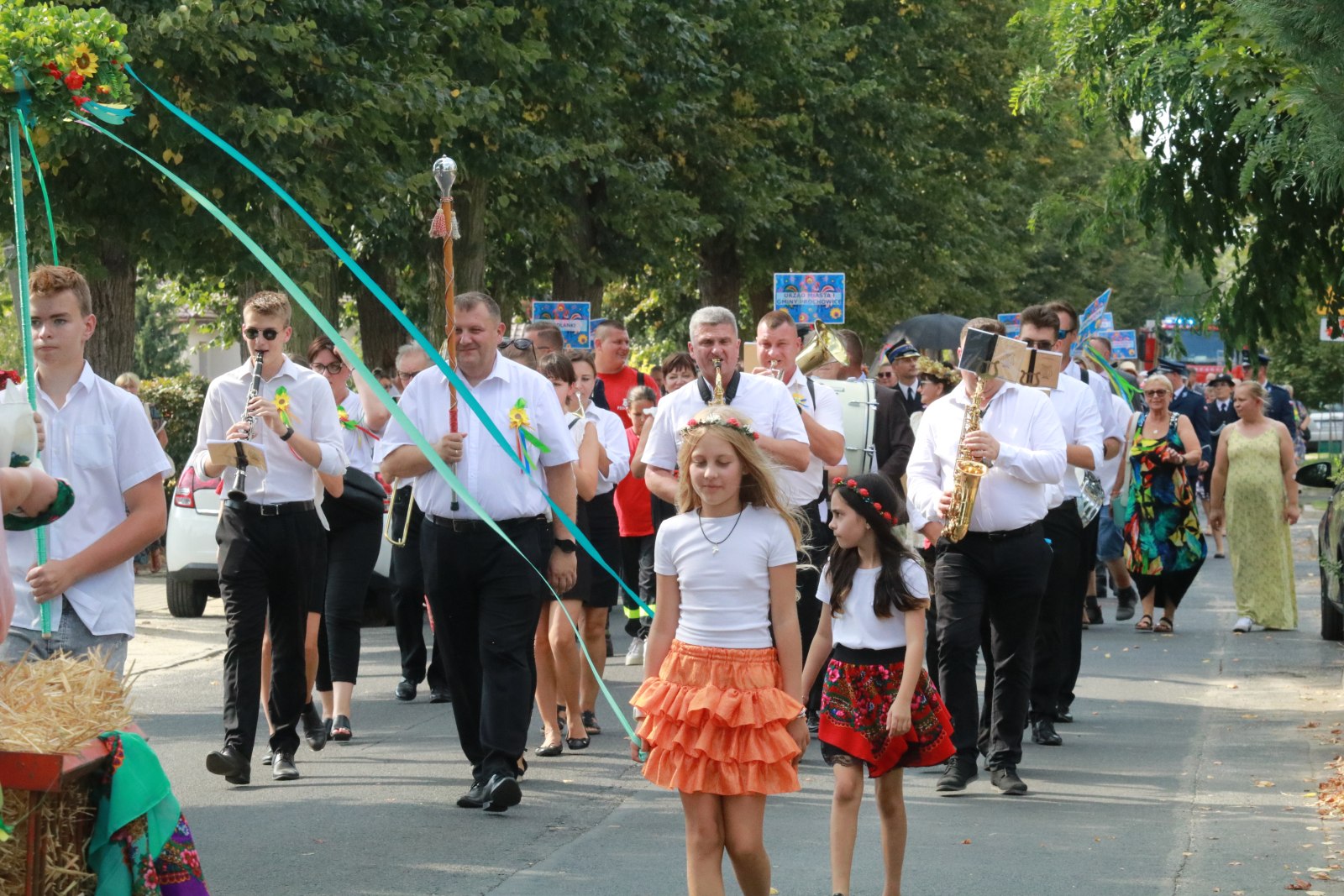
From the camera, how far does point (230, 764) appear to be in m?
8.16

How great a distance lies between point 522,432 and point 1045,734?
11.1 feet

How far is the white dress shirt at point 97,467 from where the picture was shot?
5715 millimetres

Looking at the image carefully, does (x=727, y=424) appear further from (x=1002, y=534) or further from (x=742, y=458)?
(x=1002, y=534)

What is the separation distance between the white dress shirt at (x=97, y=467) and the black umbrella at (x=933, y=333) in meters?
18.7

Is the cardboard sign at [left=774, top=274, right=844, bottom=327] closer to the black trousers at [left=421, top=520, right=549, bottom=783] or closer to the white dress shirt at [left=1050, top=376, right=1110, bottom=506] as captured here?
the white dress shirt at [left=1050, top=376, right=1110, bottom=506]

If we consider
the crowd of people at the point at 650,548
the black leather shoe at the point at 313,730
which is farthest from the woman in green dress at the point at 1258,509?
the black leather shoe at the point at 313,730

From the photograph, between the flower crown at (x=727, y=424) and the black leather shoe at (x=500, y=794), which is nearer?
the flower crown at (x=727, y=424)

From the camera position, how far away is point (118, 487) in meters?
5.81

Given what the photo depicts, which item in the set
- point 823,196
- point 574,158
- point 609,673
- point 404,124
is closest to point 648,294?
point 823,196

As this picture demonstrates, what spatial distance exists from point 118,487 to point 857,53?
29.3 meters

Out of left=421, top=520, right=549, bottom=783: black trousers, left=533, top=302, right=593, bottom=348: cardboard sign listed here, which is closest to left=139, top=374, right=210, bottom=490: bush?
left=533, top=302, right=593, bottom=348: cardboard sign

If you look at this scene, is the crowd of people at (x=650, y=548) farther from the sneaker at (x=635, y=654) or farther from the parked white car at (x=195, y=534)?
the parked white car at (x=195, y=534)

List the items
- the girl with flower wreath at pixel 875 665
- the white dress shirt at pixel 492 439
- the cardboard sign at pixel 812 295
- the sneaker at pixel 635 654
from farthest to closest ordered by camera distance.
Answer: the cardboard sign at pixel 812 295 → the sneaker at pixel 635 654 → the white dress shirt at pixel 492 439 → the girl with flower wreath at pixel 875 665

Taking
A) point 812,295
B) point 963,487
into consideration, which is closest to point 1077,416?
point 963,487
